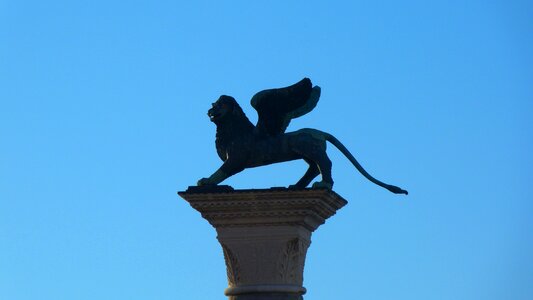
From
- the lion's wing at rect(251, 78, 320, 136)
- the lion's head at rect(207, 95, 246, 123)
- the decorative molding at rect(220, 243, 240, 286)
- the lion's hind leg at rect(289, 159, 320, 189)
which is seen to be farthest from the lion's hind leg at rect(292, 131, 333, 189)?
the decorative molding at rect(220, 243, 240, 286)

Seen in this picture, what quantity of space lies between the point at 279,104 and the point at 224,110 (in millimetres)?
1019

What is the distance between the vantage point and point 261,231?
29.2m

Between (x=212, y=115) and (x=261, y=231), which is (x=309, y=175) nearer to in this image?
(x=261, y=231)

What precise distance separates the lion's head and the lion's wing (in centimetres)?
45

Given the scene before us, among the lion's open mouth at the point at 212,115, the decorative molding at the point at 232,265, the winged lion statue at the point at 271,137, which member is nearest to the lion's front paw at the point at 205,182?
the winged lion statue at the point at 271,137

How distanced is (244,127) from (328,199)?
2105mm

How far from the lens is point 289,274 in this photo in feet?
95.9

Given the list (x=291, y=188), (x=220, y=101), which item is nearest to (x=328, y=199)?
(x=291, y=188)

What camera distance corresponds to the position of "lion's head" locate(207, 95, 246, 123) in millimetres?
30375

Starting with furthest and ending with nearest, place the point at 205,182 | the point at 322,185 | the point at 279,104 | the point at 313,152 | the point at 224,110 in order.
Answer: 1. the point at 224,110
2. the point at 279,104
3. the point at 313,152
4. the point at 205,182
5. the point at 322,185

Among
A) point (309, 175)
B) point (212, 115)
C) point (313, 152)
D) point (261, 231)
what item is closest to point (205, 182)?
point (261, 231)

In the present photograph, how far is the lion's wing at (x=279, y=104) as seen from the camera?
29906 millimetres

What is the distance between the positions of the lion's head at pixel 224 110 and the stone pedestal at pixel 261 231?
1.56 m

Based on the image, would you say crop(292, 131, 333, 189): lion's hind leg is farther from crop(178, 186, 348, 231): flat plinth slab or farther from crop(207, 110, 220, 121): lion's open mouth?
crop(207, 110, 220, 121): lion's open mouth
